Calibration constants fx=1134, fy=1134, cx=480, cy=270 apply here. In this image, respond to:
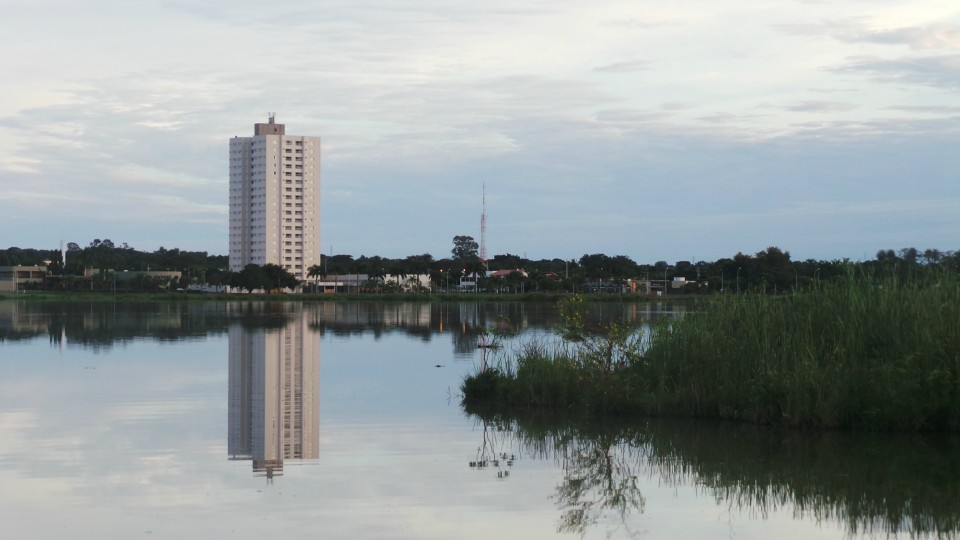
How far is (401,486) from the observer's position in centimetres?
1575

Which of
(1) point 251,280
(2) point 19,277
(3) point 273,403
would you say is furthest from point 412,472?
(2) point 19,277

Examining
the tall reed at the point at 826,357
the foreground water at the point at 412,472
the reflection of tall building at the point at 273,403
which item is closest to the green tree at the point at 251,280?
the reflection of tall building at the point at 273,403

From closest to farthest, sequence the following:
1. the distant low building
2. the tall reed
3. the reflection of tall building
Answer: the reflection of tall building < the tall reed < the distant low building

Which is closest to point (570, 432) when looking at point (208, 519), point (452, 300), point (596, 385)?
point (596, 385)

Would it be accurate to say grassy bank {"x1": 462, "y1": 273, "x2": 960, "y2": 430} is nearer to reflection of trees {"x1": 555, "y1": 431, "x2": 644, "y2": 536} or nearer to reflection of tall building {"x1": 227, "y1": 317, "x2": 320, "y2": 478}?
reflection of trees {"x1": 555, "y1": 431, "x2": 644, "y2": 536}

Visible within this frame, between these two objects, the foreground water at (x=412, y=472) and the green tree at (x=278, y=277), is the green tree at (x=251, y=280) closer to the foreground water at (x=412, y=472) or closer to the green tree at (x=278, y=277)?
the green tree at (x=278, y=277)

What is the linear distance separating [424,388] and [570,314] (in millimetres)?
6350

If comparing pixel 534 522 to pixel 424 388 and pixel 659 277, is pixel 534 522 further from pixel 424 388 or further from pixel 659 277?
pixel 659 277

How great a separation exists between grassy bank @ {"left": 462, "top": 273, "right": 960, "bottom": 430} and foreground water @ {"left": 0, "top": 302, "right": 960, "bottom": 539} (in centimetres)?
55

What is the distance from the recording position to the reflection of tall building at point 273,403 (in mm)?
18938

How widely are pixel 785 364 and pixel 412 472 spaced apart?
7.65 m

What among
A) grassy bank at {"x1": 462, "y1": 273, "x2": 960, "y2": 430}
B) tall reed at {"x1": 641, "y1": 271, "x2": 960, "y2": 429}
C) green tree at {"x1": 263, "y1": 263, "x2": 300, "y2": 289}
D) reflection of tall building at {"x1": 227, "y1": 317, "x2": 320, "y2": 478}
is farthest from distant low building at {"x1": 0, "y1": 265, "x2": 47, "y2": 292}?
tall reed at {"x1": 641, "y1": 271, "x2": 960, "y2": 429}

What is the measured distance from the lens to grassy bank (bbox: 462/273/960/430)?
761 inches

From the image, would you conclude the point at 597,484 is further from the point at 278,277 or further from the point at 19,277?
the point at 19,277
